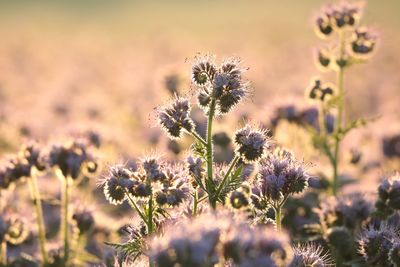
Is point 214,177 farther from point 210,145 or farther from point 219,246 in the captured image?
point 219,246

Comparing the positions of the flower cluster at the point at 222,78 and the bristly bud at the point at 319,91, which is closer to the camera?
the flower cluster at the point at 222,78

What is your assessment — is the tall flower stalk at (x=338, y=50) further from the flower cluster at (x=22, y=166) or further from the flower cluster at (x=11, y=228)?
the flower cluster at (x=11, y=228)

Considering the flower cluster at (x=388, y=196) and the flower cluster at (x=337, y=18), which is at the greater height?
the flower cluster at (x=337, y=18)

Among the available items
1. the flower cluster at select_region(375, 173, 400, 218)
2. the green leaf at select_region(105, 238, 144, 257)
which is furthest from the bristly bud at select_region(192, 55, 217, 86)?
the flower cluster at select_region(375, 173, 400, 218)

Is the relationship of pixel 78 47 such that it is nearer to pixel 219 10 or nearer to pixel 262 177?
pixel 219 10

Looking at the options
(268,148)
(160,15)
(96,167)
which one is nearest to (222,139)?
(96,167)

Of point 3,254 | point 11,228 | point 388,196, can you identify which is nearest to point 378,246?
point 388,196

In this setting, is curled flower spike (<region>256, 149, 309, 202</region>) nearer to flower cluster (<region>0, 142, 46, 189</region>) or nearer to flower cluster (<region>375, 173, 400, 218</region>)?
flower cluster (<region>375, 173, 400, 218</region>)

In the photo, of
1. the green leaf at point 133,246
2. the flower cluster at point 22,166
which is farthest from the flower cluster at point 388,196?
the flower cluster at point 22,166
